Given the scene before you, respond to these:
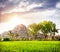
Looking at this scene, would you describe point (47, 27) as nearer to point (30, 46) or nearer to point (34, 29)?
point (34, 29)

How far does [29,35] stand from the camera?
9.35ft

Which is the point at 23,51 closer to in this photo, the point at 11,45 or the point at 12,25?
the point at 11,45

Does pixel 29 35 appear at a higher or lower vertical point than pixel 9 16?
lower

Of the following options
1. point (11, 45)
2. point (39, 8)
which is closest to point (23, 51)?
point (11, 45)

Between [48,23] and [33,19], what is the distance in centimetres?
21

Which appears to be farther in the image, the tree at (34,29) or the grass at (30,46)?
the tree at (34,29)

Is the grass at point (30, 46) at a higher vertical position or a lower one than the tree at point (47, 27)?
lower

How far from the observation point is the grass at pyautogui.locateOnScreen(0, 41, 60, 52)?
2.73 m

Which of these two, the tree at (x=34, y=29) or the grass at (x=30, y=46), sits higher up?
the tree at (x=34, y=29)

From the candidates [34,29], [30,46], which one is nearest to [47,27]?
[34,29]

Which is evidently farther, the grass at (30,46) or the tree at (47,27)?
the tree at (47,27)

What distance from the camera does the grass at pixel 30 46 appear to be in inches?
108

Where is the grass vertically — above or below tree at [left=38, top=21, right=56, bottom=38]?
below

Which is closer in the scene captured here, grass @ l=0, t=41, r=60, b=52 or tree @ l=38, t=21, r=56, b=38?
grass @ l=0, t=41, r=60, b=52
